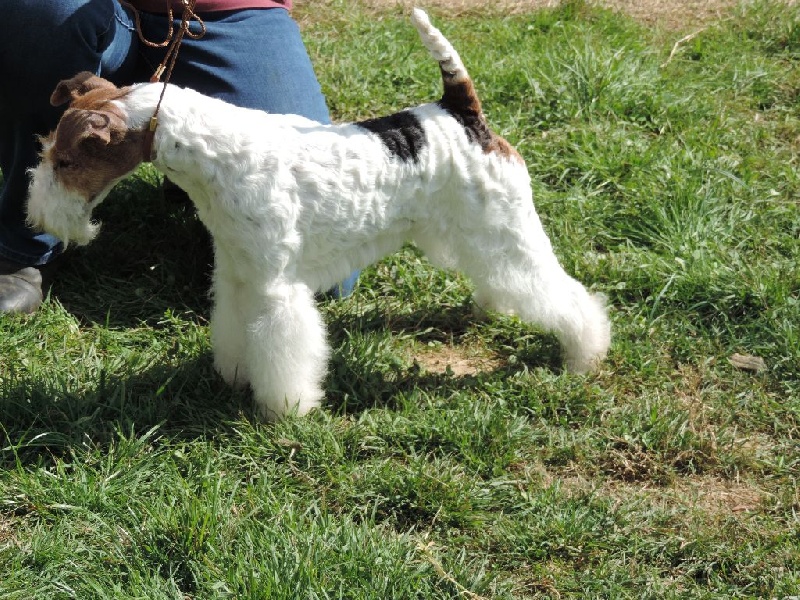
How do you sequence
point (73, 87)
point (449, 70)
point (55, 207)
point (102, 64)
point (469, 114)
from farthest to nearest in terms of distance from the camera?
1. point (102, 64)
2. point (469, 114)
3. point (449, 70)
4. point (73, 87)
5. point (55, 207)

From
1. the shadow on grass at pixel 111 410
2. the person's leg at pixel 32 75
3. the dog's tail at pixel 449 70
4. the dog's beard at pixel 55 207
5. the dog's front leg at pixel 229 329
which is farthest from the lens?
the person's leg at pixel 32 75

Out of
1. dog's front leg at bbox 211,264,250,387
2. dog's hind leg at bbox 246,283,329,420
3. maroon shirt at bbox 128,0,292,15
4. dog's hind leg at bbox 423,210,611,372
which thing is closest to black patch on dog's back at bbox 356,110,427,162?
dog's hind leg at bbox 423,210,611,372

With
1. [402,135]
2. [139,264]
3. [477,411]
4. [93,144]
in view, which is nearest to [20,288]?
[139,264]

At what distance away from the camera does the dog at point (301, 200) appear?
10.9 ft

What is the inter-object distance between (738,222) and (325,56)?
297cm

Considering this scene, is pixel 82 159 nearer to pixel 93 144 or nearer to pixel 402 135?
pixel 93 144

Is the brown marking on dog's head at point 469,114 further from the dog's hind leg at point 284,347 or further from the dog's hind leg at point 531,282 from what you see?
the dog's hind leg at point 284,347

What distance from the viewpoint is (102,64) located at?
14.3 ft

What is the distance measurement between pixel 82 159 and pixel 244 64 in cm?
154

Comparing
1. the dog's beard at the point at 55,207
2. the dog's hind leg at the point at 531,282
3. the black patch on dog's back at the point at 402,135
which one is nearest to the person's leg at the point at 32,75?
the dog's beard at the point at 55,207

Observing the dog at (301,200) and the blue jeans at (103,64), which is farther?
the blue jeans at (103,64)

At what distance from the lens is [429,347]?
14.8 ft

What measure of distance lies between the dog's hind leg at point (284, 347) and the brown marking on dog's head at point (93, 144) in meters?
0.72

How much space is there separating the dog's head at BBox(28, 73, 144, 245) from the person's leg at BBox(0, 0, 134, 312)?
2.92ft
